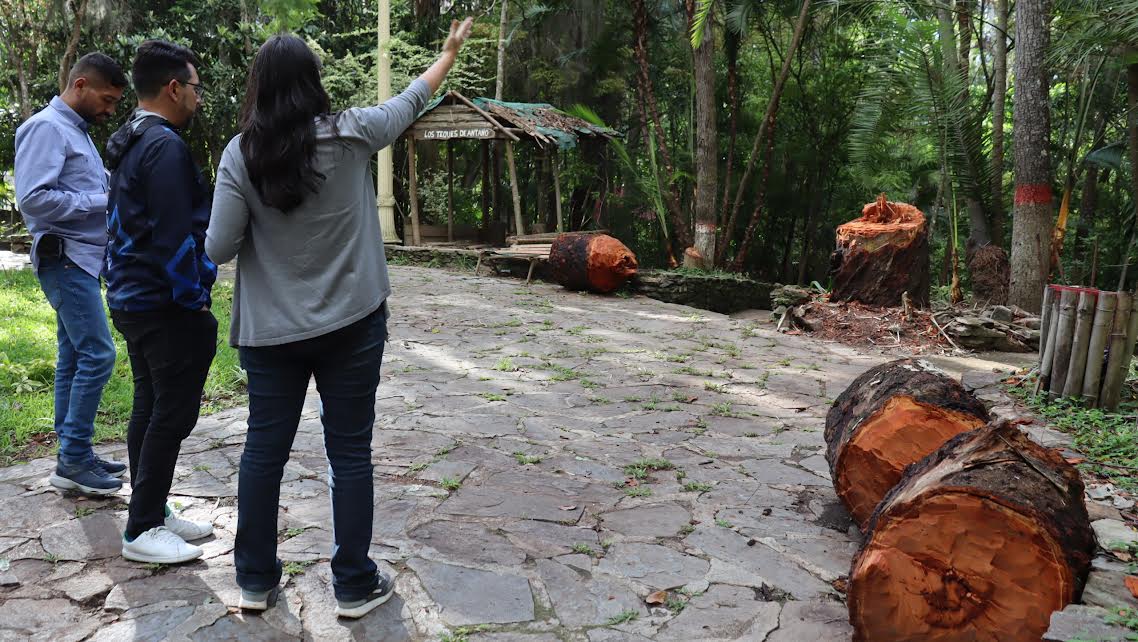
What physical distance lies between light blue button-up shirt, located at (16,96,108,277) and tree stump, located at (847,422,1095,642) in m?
3.26

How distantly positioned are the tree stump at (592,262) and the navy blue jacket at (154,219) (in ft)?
29.0

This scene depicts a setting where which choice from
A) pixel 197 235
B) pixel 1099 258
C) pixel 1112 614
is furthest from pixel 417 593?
pixel 1099 258

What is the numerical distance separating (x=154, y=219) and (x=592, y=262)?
8967 millimetres

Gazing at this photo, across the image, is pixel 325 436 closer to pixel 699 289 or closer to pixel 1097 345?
pixel 1097 345

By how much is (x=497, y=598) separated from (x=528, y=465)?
150cm

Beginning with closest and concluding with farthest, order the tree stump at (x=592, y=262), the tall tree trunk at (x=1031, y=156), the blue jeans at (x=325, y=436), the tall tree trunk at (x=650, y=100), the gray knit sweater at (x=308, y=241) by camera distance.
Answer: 1. the gray knit sweater at (x=308, y=241)
2. the blue jeans at (x=325, y=436)
3. the tall tree trunk at (x=1031, y=156)
4. the tree stump at (x=592, y=262)
5. the tall tree trunk at (x=650, y=100)

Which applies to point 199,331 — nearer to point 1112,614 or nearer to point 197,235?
point 197,235

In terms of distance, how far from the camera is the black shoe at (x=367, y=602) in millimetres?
2828

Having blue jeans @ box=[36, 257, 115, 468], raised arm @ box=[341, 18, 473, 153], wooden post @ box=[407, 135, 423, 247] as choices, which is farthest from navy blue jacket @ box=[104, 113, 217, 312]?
wooden post @ box=[407, 135, 423, 247]

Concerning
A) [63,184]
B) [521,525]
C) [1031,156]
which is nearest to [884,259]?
[1031,156]

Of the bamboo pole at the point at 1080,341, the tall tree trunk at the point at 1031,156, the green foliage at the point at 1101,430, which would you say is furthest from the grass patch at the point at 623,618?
the tall tree trunk at the point at 1031,156

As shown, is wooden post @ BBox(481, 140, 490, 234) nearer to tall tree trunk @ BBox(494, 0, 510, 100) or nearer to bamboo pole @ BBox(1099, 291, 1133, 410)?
tall tree trunk @ BBox(494, 0, 510, 100)

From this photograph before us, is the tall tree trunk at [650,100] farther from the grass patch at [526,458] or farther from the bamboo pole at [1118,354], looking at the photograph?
the grass patch at [526,458]

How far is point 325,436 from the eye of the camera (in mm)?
2738
